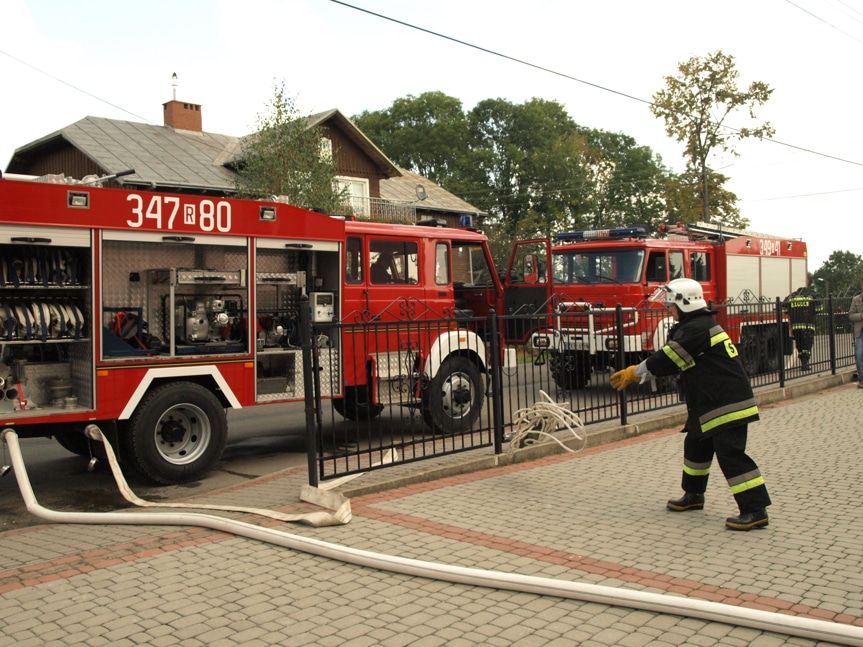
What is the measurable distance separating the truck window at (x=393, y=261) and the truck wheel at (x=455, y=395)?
4.01 feet

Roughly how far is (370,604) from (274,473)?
13.6ft

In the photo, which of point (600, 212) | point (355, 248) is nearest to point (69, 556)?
point (355, 248)

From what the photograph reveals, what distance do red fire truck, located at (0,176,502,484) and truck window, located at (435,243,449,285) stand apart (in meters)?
0.44

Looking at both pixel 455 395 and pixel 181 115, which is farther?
pixel 181 115

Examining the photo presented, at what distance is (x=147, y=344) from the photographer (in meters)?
8.02

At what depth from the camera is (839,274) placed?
3441 centimetres

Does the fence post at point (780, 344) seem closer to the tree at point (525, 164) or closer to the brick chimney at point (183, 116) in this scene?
the brick chimney at point (183, 116)

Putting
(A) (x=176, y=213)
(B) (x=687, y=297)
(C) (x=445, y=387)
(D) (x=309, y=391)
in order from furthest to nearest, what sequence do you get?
(C) (x=445, y=387) → (A) (x=176, y=213) → (D) (x=309, y=391) → (B) (x=687, y=297)

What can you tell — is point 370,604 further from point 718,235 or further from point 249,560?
point 718,235

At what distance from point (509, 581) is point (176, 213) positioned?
5.06m

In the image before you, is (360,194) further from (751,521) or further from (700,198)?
(751,521)

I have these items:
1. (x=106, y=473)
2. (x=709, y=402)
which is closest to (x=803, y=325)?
(x=709, y=402)

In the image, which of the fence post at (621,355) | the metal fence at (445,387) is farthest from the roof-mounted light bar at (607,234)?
the fence post at (621,355)

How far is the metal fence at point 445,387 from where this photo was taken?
736cm
